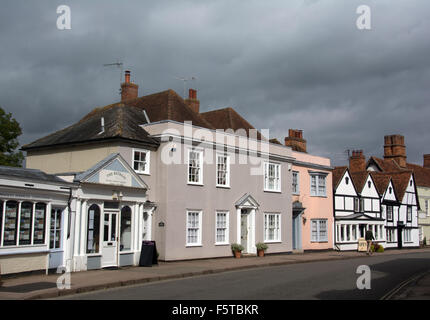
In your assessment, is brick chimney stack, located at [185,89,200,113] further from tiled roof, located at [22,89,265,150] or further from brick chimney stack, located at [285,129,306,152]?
brick chimney stack, located at [285,129,306,152]

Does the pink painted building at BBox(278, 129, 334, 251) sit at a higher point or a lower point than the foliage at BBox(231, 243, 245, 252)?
higher

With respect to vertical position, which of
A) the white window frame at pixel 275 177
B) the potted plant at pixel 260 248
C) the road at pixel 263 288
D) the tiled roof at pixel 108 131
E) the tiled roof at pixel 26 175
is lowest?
the road at pixel 263 288

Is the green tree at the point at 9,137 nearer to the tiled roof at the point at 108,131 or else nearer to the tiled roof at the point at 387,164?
the tiled roof at the point at 108,131

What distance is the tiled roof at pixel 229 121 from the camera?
100 ft

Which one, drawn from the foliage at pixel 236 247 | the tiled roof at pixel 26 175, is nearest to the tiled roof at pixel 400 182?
the foliage at pixel 236 247

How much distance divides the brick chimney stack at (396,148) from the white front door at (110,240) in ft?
146

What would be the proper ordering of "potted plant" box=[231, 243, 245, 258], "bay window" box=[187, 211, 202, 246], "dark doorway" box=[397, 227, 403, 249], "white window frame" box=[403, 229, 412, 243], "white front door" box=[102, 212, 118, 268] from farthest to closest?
"white window frame" box=[403, 229, 412, 243] → "dark doorway" box=[397, 227, 403, 249] → "potted plant" box=[231, 243, 245, 258] → "bay window" box=[187, 211, 202, 246] → "white front door" box=[102, 212, 118, 268]

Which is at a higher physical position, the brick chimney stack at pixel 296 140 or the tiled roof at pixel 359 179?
the brick chimney stack at pixel 296 140

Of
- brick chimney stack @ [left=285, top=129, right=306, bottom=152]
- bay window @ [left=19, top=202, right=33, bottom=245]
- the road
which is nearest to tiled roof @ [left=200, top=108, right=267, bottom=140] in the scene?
brick chimney stack @ [left=285, top=129, right=306, bottom=152]

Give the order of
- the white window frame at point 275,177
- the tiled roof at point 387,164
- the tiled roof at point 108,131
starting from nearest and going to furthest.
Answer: the tiled roof at point 108,131 < the white window frame at point 275,177 < the tiled roof at point 387,164

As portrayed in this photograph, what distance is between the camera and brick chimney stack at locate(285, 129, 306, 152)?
121ft

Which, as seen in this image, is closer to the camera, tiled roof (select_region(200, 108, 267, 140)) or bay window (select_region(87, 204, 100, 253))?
bay window (select_region(87, 204, 100, 253))

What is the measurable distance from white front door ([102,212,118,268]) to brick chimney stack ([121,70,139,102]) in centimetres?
1325
